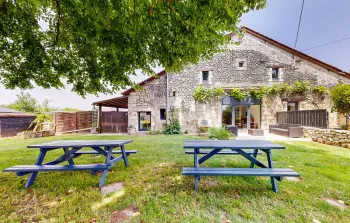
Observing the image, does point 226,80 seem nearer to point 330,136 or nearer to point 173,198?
point 330,136

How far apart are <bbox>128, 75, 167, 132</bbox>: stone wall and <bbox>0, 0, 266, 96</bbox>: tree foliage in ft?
19.0

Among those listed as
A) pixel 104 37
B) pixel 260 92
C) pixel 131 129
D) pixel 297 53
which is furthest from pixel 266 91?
pixel 104 37

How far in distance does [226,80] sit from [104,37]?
9909 mm

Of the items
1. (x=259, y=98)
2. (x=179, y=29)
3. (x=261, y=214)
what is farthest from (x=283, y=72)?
(x=261, y=214)

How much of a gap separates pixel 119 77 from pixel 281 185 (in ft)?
15.3

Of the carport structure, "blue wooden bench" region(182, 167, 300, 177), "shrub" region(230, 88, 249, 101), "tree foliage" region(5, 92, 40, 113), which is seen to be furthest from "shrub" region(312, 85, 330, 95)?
"tree foliage" region(5, 92, 40, 113)

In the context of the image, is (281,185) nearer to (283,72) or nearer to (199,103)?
(199,103)

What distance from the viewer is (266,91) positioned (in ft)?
35.6

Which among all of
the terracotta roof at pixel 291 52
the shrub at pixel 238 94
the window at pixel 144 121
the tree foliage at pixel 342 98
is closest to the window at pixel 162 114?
the window at pixel 144 121

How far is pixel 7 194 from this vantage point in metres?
2.26

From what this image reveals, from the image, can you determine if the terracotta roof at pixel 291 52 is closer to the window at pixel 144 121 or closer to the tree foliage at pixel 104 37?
the window at pixel 144 121

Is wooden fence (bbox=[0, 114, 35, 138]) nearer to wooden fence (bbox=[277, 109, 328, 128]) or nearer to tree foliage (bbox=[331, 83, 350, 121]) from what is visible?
wooden fence (bbox=[277, 109, 328, 128])

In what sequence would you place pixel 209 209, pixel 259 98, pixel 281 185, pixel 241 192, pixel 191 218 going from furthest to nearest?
pixel 259 98
pixel 281 185
pixel 241 192
pixel 209 209
pixel 191 218

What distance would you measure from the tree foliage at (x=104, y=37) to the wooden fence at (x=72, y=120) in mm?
7742
